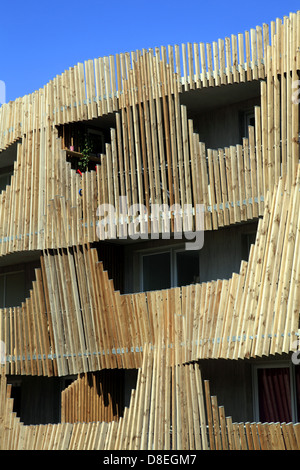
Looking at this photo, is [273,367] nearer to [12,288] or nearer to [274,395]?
[274,395]

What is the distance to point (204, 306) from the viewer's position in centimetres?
1930

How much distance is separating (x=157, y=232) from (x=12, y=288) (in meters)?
7.12

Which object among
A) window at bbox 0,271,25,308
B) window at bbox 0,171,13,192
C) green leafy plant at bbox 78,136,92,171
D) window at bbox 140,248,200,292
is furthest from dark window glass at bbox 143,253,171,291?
window at bbox 0,171,13,192

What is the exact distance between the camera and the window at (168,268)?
857 inches

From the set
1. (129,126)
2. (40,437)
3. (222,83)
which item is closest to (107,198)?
(129,126)

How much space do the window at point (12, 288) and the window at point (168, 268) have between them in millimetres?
4688

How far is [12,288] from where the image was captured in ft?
87.1

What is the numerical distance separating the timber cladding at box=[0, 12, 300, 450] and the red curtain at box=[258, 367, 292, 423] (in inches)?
48.0

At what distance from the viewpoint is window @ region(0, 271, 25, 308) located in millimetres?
26250

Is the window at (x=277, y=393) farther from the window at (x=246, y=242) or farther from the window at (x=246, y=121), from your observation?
the window at (x=246, y=121)

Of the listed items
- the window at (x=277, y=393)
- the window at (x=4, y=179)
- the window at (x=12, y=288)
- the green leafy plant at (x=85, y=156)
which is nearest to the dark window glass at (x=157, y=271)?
the green leafy plant at (x=85, y=156)

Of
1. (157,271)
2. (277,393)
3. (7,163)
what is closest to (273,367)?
(277,393)
